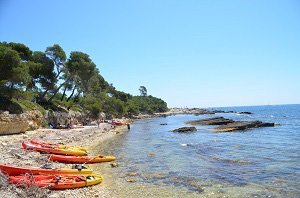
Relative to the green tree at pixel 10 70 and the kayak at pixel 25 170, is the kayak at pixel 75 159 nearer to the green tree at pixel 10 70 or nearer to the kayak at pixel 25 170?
the kayak at pixel 25 170

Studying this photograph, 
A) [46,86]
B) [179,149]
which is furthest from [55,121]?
[179,149]

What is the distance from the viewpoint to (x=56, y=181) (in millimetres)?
14648

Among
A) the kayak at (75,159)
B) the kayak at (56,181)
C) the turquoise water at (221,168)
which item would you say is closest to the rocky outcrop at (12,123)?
the kayak at (75,159)

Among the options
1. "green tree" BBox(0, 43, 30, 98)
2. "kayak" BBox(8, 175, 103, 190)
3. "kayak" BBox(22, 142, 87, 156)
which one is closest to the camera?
"kayak" BBox(8, 175, 103, 190)

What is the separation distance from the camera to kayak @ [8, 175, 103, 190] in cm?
1339

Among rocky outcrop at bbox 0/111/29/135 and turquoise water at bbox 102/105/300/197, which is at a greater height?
rocky outcrop at bbox 0/111/29/135

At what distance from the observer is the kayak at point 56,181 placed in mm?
13391

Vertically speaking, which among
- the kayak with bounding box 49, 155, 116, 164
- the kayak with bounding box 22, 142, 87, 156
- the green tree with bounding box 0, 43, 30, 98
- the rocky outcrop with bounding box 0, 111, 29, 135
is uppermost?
the green tree with bounding box 0, 43, 30, 98

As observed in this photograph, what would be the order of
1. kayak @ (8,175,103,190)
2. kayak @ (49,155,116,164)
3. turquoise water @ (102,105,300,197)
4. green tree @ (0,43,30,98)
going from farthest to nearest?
green tree @ (0,43,30,98) → kayak @ (49,155,116,164) → turquoise water @ (102,105,300,197) → kayak @ (8,175,103,190)

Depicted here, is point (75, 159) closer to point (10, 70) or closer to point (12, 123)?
point (12, 123)

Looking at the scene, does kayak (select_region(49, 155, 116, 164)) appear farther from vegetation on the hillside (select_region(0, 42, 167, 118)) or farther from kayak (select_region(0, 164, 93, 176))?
vegetation on the hillside (select_region(0, 42, 167, 118))

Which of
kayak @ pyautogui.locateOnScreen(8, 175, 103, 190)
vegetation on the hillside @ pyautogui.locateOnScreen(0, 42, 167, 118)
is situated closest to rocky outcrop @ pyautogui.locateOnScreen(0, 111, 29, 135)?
vegetation on the hillside @ pyautogui.locateOnScreen(0, 42, 167, 118)

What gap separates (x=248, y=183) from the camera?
16219mm

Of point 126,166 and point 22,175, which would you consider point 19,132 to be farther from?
point 22,175
